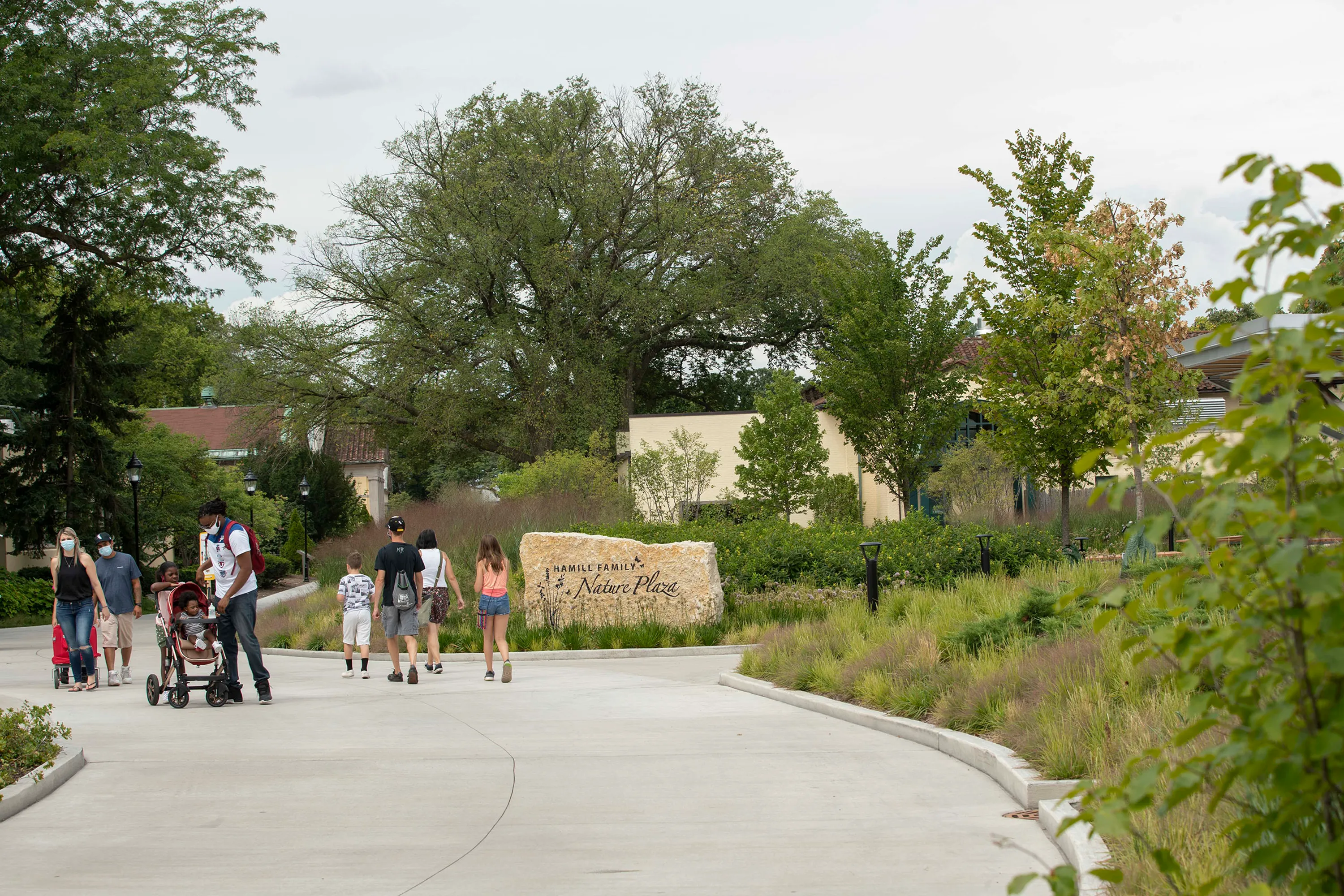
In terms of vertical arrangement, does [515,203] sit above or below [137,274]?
above

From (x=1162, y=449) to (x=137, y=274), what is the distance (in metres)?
23.5

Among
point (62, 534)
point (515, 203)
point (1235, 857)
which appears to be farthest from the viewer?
point (515, 203)

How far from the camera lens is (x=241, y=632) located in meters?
12.5

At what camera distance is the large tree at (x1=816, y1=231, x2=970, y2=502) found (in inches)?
1308

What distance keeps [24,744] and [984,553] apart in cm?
1470

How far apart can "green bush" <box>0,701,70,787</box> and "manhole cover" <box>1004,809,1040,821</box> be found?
6.12 meters

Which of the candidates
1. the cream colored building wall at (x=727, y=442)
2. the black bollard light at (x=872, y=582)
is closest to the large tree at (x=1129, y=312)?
the black bollard light at (x=872, y=582)

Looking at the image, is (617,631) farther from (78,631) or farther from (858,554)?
(78,631)

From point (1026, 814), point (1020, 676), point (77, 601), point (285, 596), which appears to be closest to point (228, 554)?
point (77, 601)

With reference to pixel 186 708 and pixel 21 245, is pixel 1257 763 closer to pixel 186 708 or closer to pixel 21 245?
pixel 186 708

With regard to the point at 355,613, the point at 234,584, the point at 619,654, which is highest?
the point at 234,584

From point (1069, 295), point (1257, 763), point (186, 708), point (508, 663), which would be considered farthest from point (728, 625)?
point (1257, 763)

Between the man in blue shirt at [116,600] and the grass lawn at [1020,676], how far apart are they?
Result: 7876mm

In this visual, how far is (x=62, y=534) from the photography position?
1407 cm
